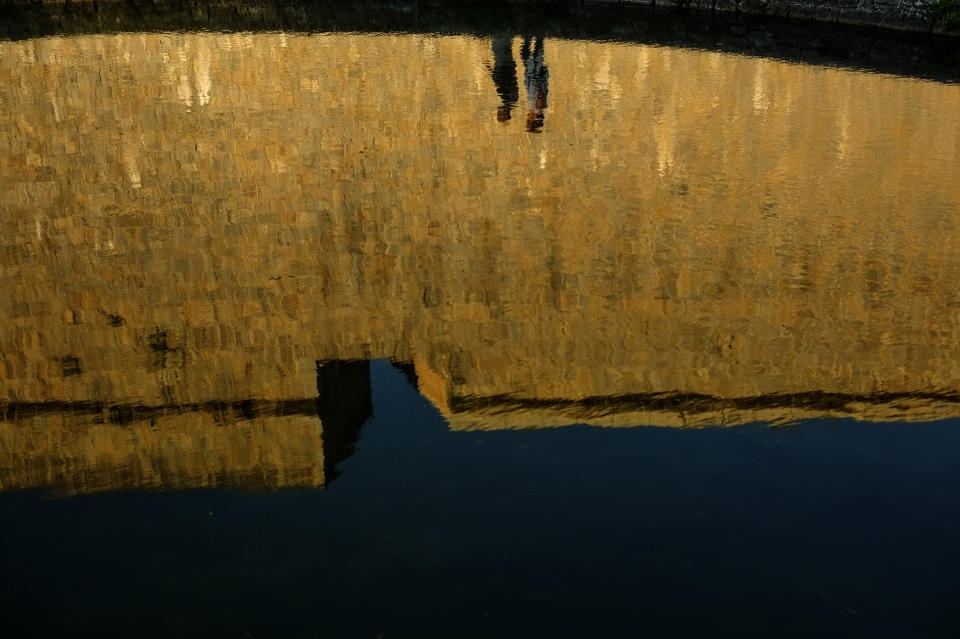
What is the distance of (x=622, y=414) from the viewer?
575cm

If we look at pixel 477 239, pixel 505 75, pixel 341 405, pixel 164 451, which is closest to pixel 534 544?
pixel 341 405

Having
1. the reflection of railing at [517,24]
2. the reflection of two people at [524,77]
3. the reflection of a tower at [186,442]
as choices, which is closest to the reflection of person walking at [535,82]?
the reflection of two people at [524,77]

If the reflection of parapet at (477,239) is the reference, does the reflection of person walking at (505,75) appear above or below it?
above

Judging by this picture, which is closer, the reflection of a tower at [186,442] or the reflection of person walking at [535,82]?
the reflection of a tower at [186,442]

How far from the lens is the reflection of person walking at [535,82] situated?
11875 millimetres

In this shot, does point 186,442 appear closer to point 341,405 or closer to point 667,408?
point 341,405

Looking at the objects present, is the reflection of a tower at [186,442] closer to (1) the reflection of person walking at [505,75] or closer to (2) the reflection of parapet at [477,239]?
(2) the reflection of parapet at [477,239]

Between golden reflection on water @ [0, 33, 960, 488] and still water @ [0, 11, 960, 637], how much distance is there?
3 cm

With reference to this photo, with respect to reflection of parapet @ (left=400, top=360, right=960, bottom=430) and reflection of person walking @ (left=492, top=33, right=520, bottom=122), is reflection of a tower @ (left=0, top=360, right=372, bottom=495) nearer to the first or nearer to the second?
reflection of parapet @ (left=400, top=360, right=960, bottom=430)

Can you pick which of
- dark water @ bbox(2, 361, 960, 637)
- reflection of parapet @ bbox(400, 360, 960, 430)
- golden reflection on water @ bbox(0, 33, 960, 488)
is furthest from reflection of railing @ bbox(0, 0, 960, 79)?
dark water @ bbox(2, 361, 960, 637)

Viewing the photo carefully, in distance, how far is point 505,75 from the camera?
46.9 ft

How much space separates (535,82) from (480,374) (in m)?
8.01

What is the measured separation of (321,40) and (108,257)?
9.24 m

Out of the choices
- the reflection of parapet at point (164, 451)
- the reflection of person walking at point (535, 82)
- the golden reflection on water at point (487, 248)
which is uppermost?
the reflection of person walking at point (535, 82)
